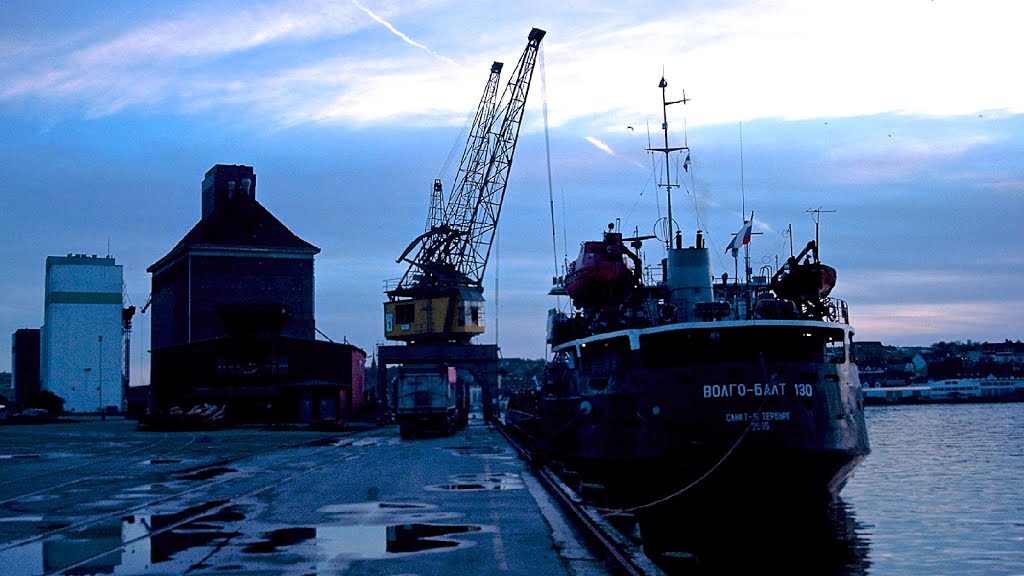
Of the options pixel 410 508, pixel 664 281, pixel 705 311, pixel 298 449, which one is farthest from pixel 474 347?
pixel 410 508

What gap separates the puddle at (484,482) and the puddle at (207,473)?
826cm

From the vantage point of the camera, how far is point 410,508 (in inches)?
961

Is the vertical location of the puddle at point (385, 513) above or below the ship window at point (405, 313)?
below

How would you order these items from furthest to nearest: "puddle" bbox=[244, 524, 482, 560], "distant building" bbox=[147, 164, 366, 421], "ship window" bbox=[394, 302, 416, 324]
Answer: "ship window" bbox=[394, 302, 416, 324] < "distant building" bbox=[147, 164, 366, 421] < "puddle" bbox=[244, 524, 482, 560]

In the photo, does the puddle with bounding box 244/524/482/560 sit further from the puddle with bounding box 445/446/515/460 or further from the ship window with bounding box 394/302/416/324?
the ship window with bounding box 394/302/416/324

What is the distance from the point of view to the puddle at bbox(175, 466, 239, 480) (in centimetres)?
3362

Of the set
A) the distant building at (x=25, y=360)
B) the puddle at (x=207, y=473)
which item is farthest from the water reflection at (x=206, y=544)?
the distant building at (x=25, y=360)

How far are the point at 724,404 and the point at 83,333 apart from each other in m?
145

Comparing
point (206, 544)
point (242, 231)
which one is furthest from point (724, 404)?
point (242, 231)

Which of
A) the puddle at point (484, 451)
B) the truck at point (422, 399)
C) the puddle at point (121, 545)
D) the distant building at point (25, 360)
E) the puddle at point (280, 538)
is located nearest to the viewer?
the puddle at point (121, 545)

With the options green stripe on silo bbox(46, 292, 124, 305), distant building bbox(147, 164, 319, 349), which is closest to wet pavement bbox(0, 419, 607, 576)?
distant building bbox(147, 164, 319, 349)

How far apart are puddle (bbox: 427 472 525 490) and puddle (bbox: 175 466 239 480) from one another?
8.26m

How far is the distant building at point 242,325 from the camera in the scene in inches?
3302

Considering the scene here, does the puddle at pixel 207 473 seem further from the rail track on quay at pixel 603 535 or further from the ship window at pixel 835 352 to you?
the ship window at pixel 835 352
